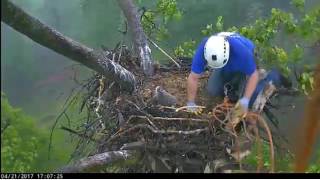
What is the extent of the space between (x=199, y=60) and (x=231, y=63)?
23cm

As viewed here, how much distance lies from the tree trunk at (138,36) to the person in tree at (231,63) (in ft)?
2.88

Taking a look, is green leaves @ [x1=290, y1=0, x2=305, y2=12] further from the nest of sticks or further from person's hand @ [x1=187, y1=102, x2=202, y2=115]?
person's hand @ [x1=187, y1=102, x2=202, y2=115]

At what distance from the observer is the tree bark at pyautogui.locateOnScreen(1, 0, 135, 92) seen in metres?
2.26

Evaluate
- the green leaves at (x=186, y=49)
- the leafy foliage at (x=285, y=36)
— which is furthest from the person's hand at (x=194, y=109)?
the green leaves at (x=186, y=49)

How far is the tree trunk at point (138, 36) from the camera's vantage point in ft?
14.3

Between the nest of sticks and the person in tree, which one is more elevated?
the person in tree

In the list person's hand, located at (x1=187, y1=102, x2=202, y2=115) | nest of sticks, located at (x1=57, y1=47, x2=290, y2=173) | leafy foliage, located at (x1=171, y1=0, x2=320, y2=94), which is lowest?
nest of sticks, located at (x1=57, y1=47, x2=290, y2=173)

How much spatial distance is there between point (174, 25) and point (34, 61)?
1575mm

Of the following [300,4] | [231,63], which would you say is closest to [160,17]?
[300,4]

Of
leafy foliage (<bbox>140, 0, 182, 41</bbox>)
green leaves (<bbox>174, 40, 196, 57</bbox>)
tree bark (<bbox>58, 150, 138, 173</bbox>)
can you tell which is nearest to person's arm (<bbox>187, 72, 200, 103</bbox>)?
tree bark (<bbox>58, 150, 138, 173</bbox>)

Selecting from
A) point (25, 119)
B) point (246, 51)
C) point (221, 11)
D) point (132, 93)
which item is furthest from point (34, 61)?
point (246, 51)

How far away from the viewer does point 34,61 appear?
4.88 metres

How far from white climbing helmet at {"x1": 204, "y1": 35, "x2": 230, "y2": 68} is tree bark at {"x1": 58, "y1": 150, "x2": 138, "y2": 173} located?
0.84m

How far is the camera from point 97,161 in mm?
2930
